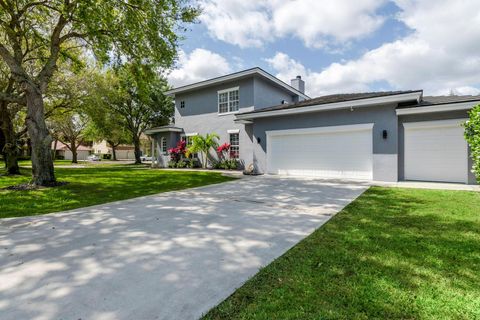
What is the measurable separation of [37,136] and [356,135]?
41.0ft

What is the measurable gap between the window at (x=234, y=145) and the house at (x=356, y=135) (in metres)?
0.08

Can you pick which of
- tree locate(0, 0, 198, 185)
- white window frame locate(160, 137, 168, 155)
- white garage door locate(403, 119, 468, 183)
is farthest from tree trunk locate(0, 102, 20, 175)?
white garage door locate(403, 119, 468, 183)

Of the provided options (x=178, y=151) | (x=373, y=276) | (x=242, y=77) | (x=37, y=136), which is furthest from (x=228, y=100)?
(x=373, y=276)

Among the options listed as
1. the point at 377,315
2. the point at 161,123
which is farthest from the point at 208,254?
the point at 161,123

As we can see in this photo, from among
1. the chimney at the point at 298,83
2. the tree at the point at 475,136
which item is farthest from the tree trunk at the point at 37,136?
the chimney at the point at 298,83

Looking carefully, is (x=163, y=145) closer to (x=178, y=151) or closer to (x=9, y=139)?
(x=178, y=151)

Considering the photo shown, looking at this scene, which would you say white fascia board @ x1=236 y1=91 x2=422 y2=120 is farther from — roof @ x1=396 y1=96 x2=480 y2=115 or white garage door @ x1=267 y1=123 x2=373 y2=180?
white garage door @ x1=267 y1=123 x2=373 y2=180

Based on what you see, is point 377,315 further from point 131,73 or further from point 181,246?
point 131,73

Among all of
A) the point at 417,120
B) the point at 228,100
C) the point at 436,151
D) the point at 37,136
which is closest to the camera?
the point at 37,136

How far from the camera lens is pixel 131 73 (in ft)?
36.6

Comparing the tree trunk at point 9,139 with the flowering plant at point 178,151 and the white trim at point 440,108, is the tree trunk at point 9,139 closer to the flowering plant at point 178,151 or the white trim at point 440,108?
Answer: the flowering plant at point 178,151

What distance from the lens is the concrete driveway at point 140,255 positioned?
7.15 ft

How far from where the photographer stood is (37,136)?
856 cm

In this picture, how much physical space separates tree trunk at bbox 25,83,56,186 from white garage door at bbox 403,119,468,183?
13840mm
